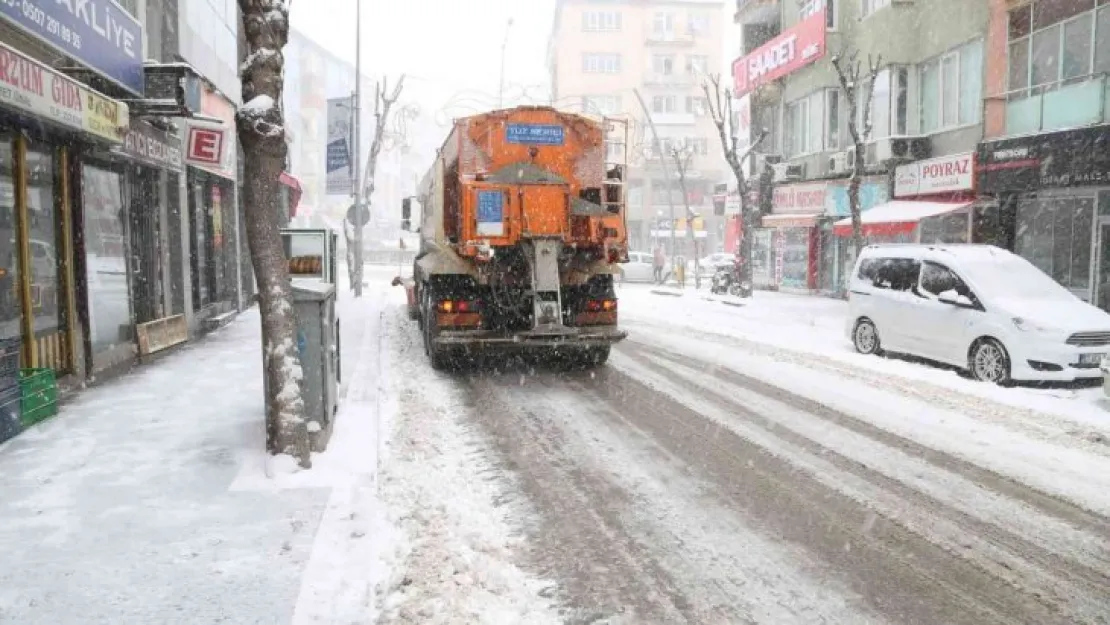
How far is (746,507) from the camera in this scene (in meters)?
5.58

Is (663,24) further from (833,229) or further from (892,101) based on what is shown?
(892,101)

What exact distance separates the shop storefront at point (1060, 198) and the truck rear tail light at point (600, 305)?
10.7 m

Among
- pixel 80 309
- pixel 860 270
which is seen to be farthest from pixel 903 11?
pixel 80 309

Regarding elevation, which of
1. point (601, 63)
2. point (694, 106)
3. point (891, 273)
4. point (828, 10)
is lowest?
point (891, 273)

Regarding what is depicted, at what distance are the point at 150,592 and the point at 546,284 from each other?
7.21 metres

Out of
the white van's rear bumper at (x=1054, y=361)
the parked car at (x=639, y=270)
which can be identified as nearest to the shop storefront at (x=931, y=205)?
the white van's rear bumper at (x=1054, y=361)

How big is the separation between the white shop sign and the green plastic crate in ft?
63.4

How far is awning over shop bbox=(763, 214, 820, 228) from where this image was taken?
2777 cm

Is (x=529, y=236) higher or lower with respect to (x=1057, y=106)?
lower

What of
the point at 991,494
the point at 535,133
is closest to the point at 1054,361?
the point at 991,494

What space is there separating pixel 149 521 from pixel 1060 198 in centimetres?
1937

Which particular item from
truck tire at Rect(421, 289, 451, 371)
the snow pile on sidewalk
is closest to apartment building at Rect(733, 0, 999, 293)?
truck tire at Rect(421, 289, 451, 371)

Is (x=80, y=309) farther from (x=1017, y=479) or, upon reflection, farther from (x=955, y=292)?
(x=955, y=292)

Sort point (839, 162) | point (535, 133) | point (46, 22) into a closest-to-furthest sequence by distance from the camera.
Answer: point (46, 22)
point (535, 133)
point (839, 162)
